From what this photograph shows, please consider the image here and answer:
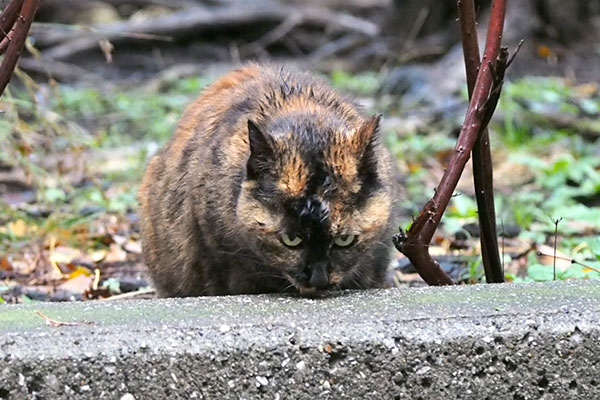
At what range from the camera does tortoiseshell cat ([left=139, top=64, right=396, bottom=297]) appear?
279 centimetres

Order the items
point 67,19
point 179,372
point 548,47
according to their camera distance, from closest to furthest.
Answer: point 179,372
point 548,47
point 67,19

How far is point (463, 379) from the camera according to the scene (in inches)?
97.0

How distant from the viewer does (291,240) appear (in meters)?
2.82

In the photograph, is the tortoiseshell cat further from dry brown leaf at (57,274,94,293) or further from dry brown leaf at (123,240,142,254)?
dry brown leaf at (123,240,142,254)

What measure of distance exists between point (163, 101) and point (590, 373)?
7.39 m

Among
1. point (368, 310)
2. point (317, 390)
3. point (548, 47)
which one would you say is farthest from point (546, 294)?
point (548, 47)

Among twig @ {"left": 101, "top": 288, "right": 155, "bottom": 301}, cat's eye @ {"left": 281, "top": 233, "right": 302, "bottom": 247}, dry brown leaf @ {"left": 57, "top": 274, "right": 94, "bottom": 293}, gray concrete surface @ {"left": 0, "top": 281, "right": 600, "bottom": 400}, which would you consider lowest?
dry brown leaf @ {"left": 57, "top": 274, "right": 94, "bottom": 293}

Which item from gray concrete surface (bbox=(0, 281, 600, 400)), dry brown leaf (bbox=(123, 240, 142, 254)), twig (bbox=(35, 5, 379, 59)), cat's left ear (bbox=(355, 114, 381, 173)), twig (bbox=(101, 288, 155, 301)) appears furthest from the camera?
twig (bbox=(35, 5, 379, 59))

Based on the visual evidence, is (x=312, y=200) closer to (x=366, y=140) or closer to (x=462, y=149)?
(x=366, y=140)

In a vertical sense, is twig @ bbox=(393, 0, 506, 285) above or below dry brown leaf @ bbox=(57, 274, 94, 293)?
above

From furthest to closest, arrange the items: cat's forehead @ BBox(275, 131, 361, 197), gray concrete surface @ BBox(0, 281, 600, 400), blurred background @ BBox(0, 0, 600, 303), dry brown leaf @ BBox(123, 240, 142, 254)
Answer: dry brown leaf @ BBox(123, 240, 142, 254), blurred background @ BBox(0, 0, 600, 303), cat's forehead @ BBox(275, 131, 361, 197), gray concrete surface @ BBox(0, 281, 600, 400)

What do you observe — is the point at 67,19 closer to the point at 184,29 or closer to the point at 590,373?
the point at 184,29

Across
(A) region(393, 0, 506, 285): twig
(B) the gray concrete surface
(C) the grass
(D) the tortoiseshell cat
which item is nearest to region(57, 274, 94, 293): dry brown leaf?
(D) the tortoiseshell cat

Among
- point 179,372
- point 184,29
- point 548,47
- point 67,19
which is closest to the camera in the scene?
point 179,372
